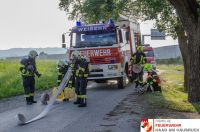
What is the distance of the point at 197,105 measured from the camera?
52.1 ft

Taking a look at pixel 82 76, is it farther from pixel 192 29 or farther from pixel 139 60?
pixel 139 60

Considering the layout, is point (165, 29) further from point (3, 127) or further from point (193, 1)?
point (3, 127)

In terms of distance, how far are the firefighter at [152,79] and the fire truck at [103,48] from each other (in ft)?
6.18

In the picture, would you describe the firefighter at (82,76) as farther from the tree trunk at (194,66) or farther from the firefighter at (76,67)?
the tree trunk at (194,66)

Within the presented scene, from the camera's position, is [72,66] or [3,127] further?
[72,66]

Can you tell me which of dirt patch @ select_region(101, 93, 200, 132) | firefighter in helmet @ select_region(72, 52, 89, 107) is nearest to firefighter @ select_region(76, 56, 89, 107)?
firefighter in helmet @ select_region(72, 52, 89, 107)

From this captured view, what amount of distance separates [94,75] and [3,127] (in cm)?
856

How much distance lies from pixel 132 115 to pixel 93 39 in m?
7.77

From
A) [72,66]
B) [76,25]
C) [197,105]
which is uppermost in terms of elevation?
[76,25]

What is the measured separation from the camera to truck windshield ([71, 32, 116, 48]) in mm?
19406

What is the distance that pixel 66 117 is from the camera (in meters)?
12.4

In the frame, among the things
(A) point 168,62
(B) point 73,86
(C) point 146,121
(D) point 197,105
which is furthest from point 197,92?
(A) point 168,62

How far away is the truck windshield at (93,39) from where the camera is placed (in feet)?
63.7

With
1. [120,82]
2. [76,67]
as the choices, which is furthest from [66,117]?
[120,82]
